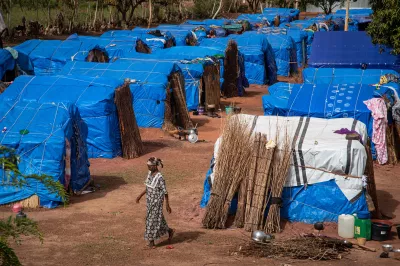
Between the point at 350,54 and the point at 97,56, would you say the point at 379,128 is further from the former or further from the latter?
the point at 97,56

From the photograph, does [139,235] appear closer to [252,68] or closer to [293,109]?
[293,109]

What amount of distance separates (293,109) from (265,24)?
104 feet

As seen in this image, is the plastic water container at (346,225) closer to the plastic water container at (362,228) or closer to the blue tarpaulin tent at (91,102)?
the plastic water container at (362,228)

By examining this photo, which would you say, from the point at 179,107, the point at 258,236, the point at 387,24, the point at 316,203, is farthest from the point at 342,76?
the point at 258,236

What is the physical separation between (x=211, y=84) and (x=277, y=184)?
1361 cm

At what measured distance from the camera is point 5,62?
934 inches

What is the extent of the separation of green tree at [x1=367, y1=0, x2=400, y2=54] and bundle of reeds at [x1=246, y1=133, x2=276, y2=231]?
33.0ft

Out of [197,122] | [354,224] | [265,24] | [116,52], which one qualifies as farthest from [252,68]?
[354,224]

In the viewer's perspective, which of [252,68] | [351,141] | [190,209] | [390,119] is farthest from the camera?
[252,68]

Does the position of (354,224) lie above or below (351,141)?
below

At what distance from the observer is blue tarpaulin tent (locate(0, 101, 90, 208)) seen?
13500 millimetres

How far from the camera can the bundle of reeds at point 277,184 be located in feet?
39.7

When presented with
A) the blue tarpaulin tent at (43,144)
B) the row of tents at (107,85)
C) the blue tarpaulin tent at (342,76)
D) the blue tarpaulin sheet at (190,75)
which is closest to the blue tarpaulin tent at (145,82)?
the row of tents at (107,85)

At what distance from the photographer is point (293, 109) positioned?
61.1ft
